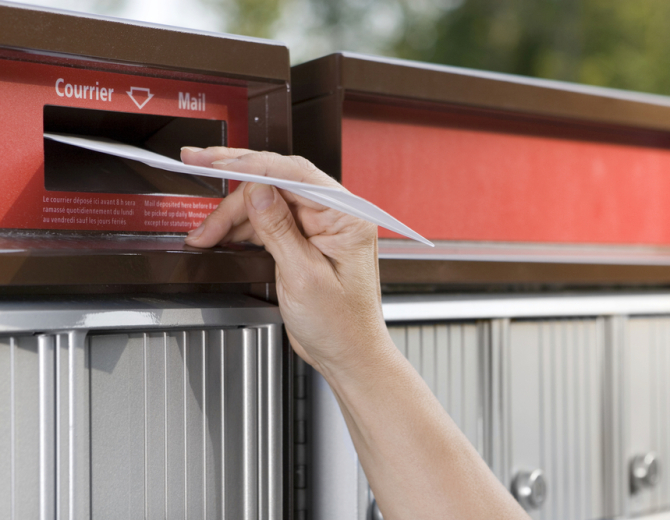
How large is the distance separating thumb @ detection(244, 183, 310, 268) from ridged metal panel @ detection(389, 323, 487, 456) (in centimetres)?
29

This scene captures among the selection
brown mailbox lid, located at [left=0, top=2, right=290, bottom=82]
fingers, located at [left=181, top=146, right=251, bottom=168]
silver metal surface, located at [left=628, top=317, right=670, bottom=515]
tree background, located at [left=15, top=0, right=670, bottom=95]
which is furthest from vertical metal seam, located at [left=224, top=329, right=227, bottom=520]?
tree background, located at [left=15, top=0, right=670, bottom=95]

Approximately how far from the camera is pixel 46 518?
2.17 feet

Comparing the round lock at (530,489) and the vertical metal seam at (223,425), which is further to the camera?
the round lock at (530,489)

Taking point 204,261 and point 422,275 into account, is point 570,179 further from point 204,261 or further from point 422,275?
point 204,261

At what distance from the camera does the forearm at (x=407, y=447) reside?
777 mm

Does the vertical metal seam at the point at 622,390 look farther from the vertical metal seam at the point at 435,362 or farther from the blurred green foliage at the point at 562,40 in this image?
the blurred green foliage at the point at 562,40

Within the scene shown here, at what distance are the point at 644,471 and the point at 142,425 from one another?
899 mm

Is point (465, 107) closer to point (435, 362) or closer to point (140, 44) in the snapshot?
point (435, 362)

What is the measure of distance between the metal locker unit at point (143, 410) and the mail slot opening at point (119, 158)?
143 millimetres

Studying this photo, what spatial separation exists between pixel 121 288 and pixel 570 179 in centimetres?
83

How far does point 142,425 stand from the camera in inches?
28.4

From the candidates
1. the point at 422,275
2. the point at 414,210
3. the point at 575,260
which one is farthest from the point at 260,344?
the point at 575,260

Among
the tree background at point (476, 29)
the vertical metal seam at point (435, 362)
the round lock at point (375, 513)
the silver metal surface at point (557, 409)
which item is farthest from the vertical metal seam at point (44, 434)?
the tree background at point (476, 29)

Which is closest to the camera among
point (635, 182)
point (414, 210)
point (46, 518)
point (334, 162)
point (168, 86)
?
point (46, 518)
